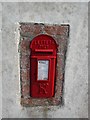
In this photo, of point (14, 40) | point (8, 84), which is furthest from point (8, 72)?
point (14, 40)

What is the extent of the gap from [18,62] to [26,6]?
63 cm

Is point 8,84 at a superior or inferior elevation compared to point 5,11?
inferior

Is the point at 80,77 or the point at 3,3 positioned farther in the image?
the point at 80,77

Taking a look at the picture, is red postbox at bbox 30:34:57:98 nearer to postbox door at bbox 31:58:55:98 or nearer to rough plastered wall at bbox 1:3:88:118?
postbox door at bbox 31:58:55:98

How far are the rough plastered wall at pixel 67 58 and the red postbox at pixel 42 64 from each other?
6.7 inches

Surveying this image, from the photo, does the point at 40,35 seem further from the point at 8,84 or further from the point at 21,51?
the point at 8,84

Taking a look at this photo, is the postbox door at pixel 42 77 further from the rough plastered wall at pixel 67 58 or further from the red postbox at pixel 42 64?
the rough plastered wall at pixel 67 58

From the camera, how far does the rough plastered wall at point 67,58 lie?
328cm

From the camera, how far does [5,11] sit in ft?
10.7

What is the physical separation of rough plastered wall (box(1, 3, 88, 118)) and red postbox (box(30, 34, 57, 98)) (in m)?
0.17

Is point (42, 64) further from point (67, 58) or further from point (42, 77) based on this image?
point (67, 58)

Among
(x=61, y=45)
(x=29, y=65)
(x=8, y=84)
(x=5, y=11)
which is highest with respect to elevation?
(x=5, y=11)

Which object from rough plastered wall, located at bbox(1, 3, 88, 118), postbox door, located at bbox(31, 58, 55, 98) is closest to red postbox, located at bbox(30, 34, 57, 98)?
postbox door, located at bbox(31, 58, 55, 98)

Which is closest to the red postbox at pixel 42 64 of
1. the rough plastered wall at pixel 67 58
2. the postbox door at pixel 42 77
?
the postbox door at pixel 42 77
